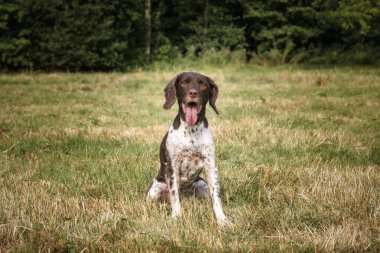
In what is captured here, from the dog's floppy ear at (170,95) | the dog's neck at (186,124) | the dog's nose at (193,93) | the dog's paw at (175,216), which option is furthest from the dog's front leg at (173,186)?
the dog's nose at (193,93)

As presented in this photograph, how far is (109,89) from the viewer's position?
16.3m

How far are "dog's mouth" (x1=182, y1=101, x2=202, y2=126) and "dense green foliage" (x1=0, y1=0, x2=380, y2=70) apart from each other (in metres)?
20.1

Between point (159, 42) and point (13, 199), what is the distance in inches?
1072

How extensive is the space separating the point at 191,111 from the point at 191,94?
0.69ft

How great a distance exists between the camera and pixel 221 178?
5.63m

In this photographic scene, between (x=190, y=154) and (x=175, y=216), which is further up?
(x=190, y=154)

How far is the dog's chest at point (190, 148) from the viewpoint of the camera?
15.1 ft

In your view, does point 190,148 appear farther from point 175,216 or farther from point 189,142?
point 175,216

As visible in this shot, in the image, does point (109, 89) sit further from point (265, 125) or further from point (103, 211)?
point (103, 211)

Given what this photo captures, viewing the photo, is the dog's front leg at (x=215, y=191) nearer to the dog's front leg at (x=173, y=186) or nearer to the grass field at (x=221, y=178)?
the grass field at (x=221, y=178)

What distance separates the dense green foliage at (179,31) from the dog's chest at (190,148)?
2000 cm

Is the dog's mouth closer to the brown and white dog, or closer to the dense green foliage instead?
the brown and white dog

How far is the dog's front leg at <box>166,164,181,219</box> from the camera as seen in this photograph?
452 cm

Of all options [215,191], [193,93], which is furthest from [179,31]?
[215,191]
